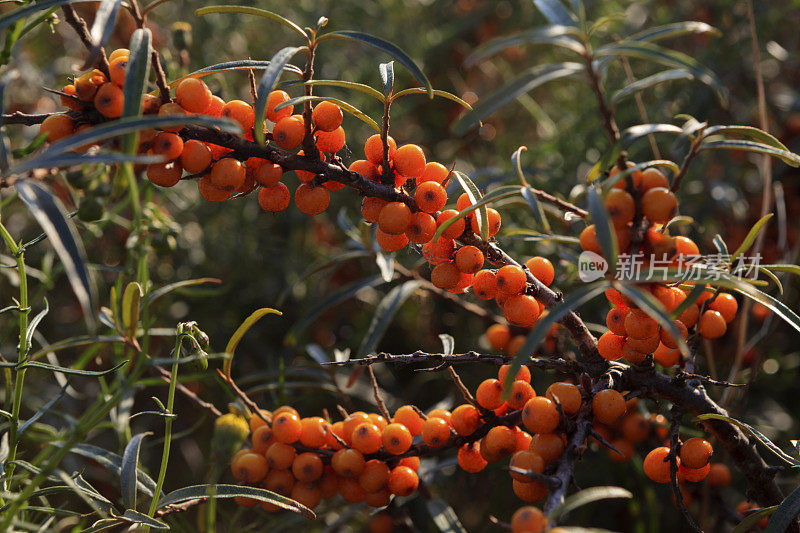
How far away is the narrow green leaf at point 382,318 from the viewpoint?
792 mm

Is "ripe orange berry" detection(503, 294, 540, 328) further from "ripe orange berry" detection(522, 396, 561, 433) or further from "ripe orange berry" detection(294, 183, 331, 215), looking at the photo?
"ripe orange berry" detection(294, 183, 331, 215)

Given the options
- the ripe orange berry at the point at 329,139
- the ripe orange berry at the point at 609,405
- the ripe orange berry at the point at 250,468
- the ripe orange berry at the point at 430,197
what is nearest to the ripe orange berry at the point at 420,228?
the ripe orange berry at the point at 430,197

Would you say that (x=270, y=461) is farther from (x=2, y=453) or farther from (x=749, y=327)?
(x=749, y=327)

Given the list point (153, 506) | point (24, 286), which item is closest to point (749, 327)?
point (153, 506)

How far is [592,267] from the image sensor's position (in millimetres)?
665

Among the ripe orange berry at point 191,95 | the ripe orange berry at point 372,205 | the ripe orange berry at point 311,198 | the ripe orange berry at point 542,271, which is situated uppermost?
the ripe orange berry at point 191,95

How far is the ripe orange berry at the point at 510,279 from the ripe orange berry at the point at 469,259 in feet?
0.08

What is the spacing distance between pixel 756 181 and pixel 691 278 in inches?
44.9

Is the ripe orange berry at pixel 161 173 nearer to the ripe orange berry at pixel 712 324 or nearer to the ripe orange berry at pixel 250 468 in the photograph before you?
the ripe orange berry at pixel 250 468

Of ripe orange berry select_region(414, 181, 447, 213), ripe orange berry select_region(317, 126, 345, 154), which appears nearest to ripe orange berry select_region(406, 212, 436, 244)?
ripe orange berry select_region(414, 181, 447, 213)

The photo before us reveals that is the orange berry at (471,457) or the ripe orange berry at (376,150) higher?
the ripe orange berry at (376,150)

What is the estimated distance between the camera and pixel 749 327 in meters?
1.31

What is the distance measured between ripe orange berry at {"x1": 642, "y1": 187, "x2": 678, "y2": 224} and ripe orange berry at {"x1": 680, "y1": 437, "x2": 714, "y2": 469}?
0.26 metres

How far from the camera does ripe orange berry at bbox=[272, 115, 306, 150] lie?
1.93 ft
